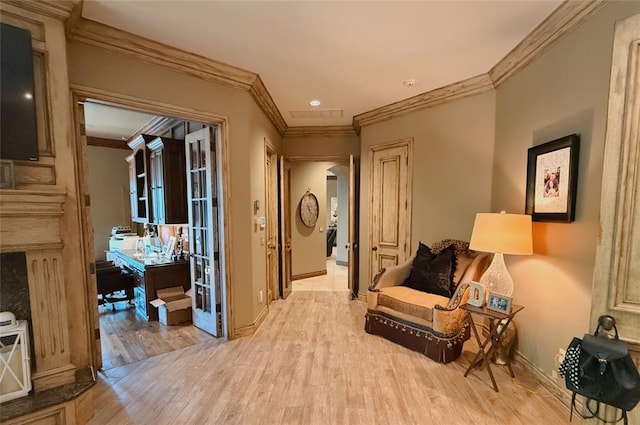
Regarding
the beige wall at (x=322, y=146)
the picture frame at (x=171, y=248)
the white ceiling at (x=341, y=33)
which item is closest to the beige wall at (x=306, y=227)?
the beige wall at (x=322, y=146)

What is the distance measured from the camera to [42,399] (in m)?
1.69

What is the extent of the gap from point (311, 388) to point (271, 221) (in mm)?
2468

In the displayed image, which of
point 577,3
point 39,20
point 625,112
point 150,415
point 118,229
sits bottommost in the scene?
point 150,415

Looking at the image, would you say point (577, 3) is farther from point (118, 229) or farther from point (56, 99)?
point (118, 229)

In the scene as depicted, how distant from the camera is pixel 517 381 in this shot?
2.34 meters

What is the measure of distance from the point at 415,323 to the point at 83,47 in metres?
3.69

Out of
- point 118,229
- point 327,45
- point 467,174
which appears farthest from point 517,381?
point 118,229

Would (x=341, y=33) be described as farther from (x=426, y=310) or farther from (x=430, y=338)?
(x=430, y=338)

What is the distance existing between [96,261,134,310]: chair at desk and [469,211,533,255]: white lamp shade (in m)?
4.59

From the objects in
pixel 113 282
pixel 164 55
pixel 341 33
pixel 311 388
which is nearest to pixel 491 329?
pixel 311 388

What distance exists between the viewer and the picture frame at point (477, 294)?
239 centimetres

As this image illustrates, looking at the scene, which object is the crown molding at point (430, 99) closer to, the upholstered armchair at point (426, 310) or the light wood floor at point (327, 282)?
the upholstered armchair at point (426, 310)

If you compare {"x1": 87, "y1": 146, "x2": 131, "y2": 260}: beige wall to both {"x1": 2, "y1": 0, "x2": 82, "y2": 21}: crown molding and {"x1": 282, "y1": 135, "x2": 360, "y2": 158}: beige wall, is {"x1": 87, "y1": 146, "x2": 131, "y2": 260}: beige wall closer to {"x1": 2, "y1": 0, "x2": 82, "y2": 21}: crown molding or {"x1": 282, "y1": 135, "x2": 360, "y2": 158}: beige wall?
{"x1": 282, "y1": 135, "x2": 360, "y2": 158}: beige wall

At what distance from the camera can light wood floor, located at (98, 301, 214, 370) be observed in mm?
2816
